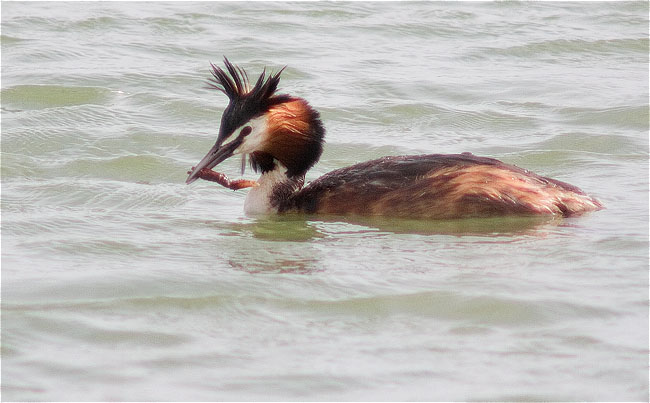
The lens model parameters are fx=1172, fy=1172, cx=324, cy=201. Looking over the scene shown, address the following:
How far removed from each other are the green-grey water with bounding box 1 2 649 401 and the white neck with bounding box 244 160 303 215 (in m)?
0.17

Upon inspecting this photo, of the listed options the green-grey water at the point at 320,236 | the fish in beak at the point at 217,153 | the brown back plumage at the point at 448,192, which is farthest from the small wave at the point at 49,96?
the brown back plumage at the point at 448,192

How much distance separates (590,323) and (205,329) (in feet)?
7.07

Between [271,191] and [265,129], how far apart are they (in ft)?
1.74

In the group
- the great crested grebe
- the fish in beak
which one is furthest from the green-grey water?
the fish in beak

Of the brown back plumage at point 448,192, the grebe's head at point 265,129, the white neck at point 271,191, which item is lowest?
the white neck at point 271,191

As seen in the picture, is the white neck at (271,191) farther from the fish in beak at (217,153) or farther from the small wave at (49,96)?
the small wave at (49,96)

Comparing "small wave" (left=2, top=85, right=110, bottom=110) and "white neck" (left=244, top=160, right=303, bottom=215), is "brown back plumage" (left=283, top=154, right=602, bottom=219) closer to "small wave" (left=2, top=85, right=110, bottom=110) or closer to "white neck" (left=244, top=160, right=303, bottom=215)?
"white neck" (left=244, top=160, right=303, bottom=215)

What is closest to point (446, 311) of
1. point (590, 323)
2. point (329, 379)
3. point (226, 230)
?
point (590, 323)

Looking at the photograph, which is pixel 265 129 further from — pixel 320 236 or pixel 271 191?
pixel 320 236

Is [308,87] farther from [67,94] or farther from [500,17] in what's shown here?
[500,17]

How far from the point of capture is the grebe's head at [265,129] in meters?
9.48

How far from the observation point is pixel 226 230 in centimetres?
908

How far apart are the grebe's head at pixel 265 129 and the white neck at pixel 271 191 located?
0.05m

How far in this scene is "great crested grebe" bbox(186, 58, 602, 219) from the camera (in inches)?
362
